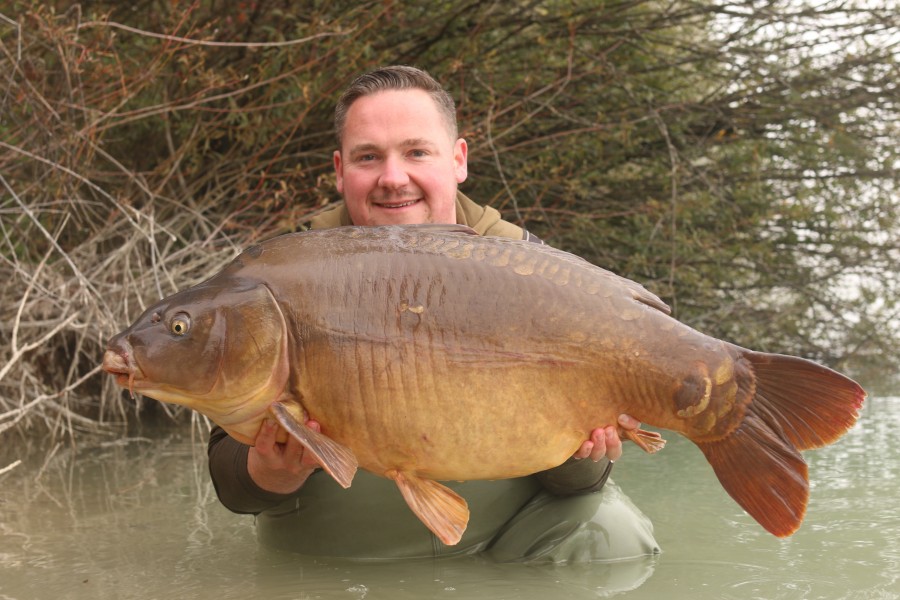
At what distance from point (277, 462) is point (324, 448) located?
348mm

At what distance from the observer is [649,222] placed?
576 centimetres

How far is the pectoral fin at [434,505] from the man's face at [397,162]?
917mm

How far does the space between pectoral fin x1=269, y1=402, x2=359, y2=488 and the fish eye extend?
0.65 ft

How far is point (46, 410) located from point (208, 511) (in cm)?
195

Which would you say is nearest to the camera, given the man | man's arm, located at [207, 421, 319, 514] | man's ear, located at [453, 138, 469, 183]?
man's arm, located at [207, 421, 319, 514]

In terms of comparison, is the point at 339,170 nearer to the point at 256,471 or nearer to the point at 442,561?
the point at 256,471

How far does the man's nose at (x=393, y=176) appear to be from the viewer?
260 cm

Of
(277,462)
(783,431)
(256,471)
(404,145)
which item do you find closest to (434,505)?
(277,462)

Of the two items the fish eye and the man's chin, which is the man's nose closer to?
the man's chin

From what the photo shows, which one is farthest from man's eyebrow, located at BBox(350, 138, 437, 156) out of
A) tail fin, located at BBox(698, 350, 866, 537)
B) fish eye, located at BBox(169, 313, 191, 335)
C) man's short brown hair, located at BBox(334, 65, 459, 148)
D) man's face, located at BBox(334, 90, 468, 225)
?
tail fin, located at BBox(698, 350, 866, 537)

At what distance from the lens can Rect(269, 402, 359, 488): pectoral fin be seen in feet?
5.62

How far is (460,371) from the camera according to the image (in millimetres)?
1809

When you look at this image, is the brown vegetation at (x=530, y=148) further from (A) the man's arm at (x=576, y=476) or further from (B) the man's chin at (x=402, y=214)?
(A) the man's arm at (x=576, y=476)

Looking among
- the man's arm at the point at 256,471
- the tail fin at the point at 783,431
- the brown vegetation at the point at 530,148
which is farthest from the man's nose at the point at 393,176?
the brown vegetation at the point at 530,148
